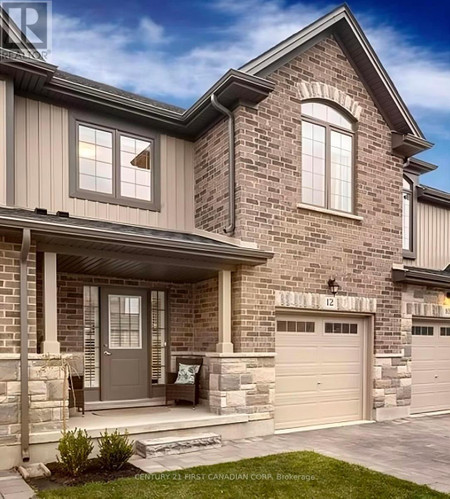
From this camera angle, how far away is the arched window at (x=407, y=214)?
12328 mm

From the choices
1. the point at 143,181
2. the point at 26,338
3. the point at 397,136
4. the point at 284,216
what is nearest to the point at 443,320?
the point at 397,136

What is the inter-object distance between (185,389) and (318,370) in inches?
99.8

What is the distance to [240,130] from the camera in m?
8.60

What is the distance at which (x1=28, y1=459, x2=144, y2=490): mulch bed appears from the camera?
5.51 metres

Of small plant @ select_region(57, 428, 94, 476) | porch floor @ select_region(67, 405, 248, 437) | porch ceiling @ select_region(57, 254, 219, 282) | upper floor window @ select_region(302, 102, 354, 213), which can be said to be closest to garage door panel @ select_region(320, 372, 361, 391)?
porch floor @ select_region(67, 405, 248, 437)

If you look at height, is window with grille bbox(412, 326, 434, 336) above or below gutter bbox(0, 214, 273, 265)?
below

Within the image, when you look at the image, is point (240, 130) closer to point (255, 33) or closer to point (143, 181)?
point (143, 181)

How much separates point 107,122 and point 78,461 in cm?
570

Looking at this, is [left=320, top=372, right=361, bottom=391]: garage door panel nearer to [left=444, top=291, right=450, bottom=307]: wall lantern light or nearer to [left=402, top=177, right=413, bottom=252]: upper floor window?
[left=444, top=291, right=450, bottom=307]: wall lantern light

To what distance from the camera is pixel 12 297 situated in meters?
6.42

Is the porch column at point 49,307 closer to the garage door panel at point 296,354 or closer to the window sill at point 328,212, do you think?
the garage door panel at point 296,354

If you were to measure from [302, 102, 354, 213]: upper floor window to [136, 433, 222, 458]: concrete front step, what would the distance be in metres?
4.63

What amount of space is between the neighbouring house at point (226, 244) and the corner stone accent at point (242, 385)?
1.1 inches

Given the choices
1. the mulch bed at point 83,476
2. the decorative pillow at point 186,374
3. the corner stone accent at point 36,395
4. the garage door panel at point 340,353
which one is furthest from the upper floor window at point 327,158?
the mulch bed at point 83,476
